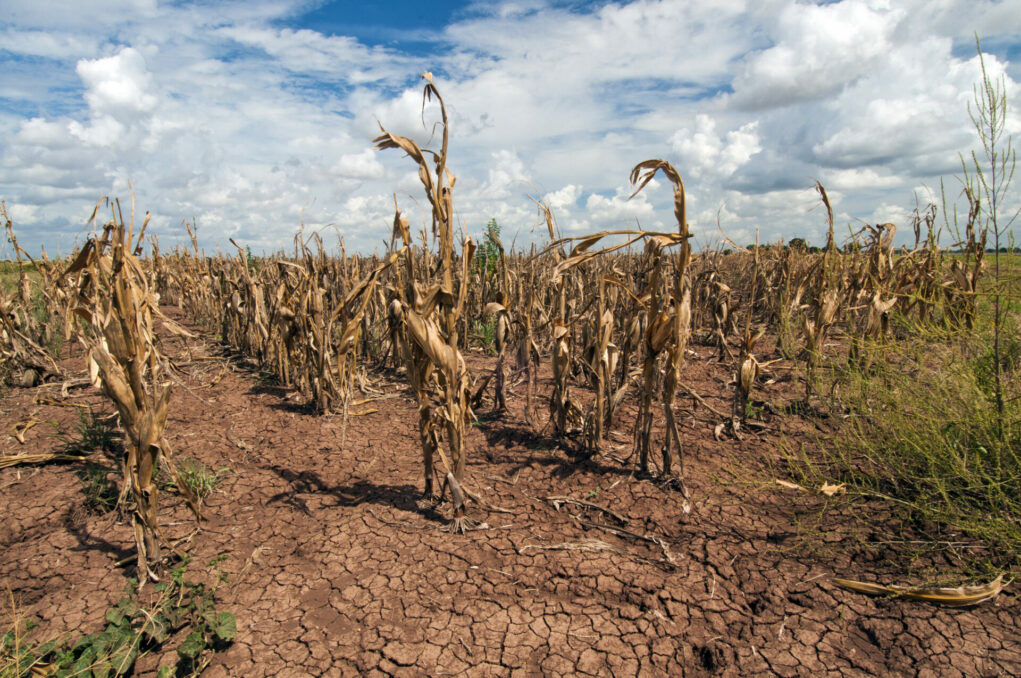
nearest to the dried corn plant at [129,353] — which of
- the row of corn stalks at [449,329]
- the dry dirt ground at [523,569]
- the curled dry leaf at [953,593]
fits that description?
the row of corn stalks at [449,329]

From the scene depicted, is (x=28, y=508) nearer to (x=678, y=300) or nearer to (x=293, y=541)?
(x=293, y=541)

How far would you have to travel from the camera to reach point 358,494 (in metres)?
3.24

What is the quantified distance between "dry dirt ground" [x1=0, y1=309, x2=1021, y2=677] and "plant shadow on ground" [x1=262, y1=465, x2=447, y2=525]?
2 cm

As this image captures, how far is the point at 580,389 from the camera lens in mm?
5219

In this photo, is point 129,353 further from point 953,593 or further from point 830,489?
point 953,593

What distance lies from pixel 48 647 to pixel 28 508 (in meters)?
1.53

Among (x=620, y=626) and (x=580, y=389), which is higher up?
(x=580, y=389)

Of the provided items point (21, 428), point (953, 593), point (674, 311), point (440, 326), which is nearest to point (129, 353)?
point (440, 326)

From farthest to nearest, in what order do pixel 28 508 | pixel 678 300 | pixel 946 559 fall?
1. pixel 28 508
2. pixel 678 300
3. pixel 946 559

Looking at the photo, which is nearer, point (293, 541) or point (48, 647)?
point (48, 647)

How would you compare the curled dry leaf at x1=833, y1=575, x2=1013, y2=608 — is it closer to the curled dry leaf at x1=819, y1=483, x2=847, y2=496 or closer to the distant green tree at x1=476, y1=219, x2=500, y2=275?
the curled dry leaf at x1=819, y1=483, x2=847, y2=496

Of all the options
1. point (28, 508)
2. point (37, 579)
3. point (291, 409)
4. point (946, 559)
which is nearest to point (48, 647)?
point (37, 579)

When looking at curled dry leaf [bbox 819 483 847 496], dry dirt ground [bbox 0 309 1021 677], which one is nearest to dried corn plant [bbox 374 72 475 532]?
dry dirt ground [bbox 0 309 1021 677]

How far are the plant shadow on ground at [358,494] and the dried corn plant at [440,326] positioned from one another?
0.61 ft
